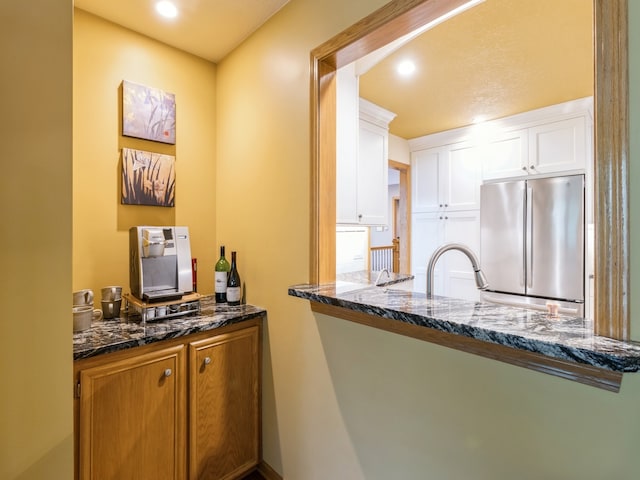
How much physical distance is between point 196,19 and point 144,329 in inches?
66.6

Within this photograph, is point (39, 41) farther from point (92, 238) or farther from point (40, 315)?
point (92, 238)

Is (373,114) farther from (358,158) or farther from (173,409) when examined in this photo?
(173,409)

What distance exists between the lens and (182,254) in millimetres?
1747

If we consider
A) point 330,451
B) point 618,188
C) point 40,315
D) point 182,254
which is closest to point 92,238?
point 182,254

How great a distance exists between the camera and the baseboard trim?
1.73 m

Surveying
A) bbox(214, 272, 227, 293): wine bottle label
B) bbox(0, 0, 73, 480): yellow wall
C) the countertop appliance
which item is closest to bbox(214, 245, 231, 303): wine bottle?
bbox(214, 272, 227, 293): wine bottle label

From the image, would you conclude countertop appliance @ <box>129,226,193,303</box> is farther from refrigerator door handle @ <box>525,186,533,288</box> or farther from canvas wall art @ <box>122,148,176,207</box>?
refrigerator door handle @ <box>525,186,533,288</box>

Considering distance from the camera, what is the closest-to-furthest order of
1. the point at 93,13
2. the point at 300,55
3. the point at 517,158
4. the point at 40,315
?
the point at 40,315 < the point at 300,55 < the point at 93,13 < the point at 517,158

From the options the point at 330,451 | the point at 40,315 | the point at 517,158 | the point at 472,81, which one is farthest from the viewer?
the point at 517,158

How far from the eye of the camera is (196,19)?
178cm

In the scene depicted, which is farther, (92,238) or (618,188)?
(92,238)

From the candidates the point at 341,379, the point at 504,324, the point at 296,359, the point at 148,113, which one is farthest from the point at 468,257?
the point at 148,113

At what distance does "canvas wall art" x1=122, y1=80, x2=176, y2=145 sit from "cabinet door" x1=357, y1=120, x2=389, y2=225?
126 centimetres

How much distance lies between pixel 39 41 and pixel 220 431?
1.81 metres
